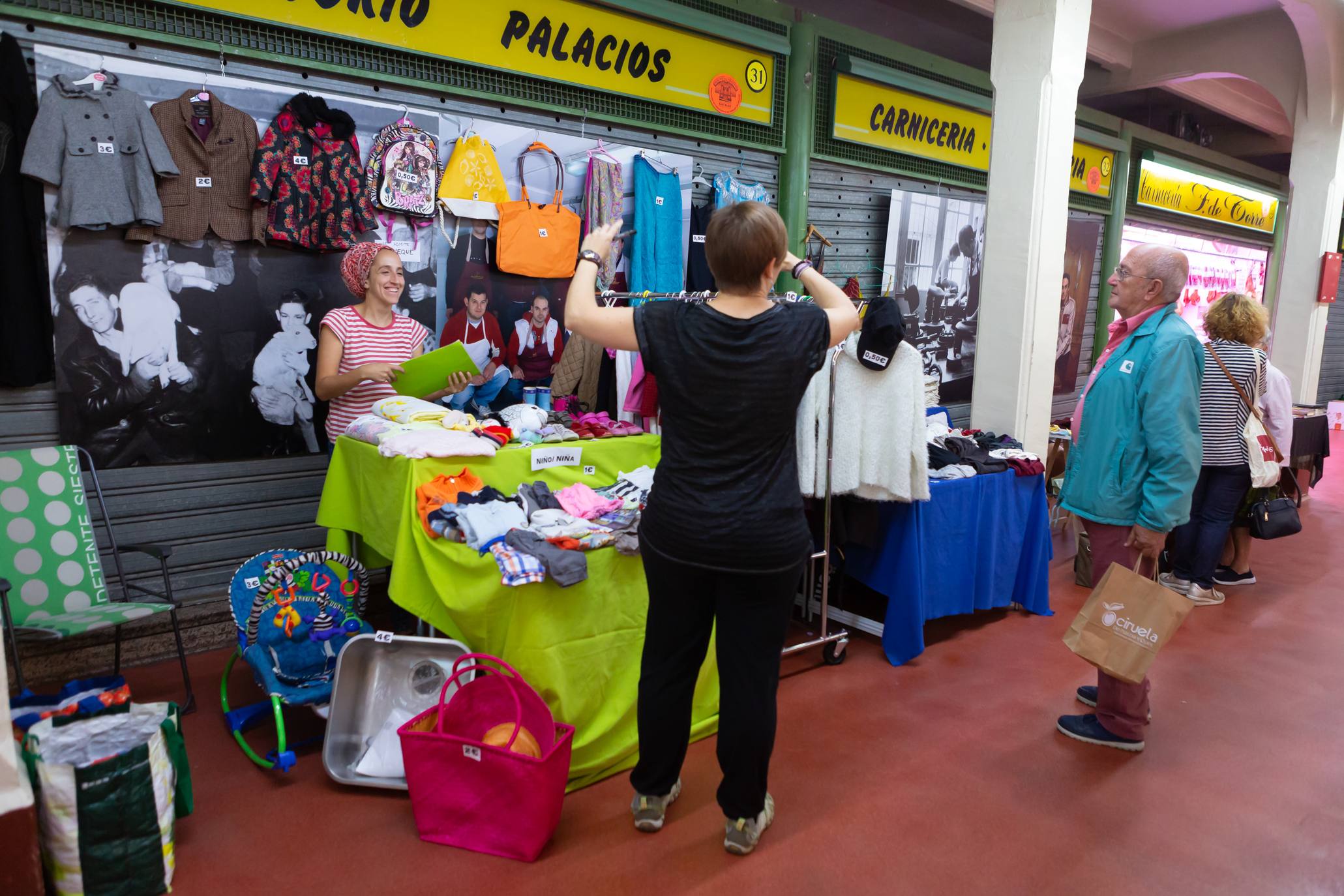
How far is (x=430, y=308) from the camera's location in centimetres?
449

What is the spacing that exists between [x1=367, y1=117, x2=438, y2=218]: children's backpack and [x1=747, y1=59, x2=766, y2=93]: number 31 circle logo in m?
2.35

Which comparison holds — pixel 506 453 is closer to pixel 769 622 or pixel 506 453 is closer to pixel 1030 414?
pixel 769 622

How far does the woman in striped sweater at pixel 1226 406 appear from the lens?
4672mm

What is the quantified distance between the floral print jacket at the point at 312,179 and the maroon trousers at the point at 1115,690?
3494 mm

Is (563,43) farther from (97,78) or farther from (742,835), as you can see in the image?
(742,835)

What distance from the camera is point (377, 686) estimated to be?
289cm

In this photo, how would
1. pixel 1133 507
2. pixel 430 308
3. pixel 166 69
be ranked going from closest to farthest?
1. pixel 1133 507
2. pixel 166 69
3. pixel 430 308

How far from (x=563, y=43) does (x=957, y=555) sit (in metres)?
3.46

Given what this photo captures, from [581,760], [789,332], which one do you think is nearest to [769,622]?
[789,332]

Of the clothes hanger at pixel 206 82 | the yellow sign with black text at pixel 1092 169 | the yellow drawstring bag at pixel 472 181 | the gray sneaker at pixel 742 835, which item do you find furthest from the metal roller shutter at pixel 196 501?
the yellow sign with black text at pixel 1092 169

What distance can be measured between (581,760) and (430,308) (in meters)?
2.64

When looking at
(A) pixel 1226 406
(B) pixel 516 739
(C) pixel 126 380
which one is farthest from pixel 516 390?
(A) pixel 1226 406

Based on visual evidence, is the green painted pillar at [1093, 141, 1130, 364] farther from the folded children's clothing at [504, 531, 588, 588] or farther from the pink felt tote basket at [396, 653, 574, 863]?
the pink felt tote basket at [396, 653, 574, 863]

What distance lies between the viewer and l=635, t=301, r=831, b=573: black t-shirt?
2072 mm
